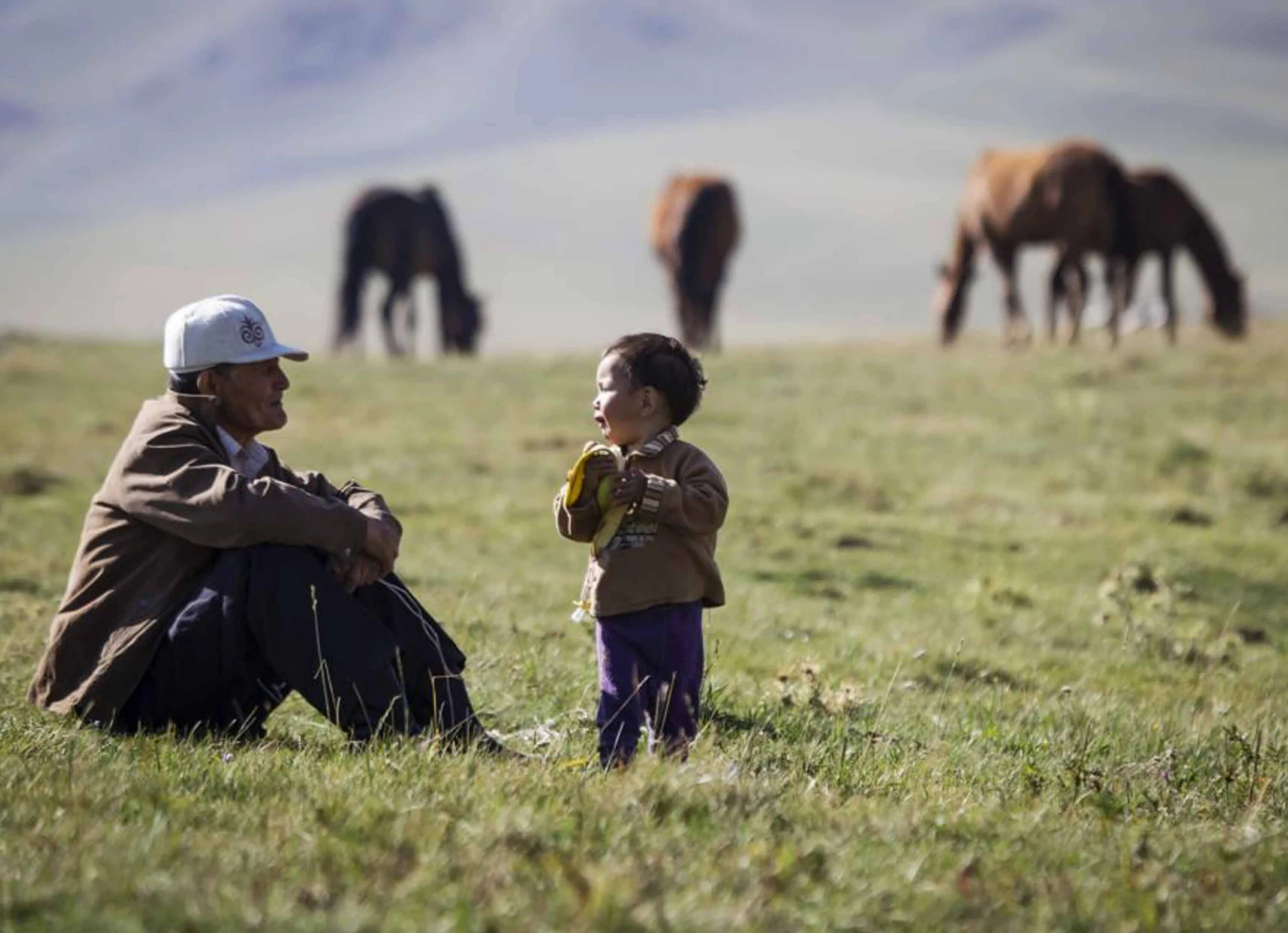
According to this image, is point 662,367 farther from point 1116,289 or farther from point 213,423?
point 1116,289

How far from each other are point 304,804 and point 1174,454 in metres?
12.7

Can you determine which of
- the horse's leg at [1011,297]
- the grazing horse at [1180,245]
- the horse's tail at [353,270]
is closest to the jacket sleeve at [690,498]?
the horse's leg at [1011,297]

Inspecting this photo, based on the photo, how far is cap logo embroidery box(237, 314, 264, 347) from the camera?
536 centimetres

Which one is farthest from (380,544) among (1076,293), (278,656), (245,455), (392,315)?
(392,315)

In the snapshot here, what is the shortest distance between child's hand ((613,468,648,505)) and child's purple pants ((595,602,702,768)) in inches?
13.9

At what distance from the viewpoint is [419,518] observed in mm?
13125

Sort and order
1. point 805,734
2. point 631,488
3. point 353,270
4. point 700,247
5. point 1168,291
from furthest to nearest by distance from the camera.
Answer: point 700,247 < point 353,270 < point 1168,291 < point 805,734 < point 631,488

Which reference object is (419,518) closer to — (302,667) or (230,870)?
(302,667)

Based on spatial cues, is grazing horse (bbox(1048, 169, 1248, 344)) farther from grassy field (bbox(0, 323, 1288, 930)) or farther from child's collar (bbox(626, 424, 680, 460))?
child's collar (bbox(626, 424, 680, 460))

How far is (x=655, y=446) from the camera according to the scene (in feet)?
17.0

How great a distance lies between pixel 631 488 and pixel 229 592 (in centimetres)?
120

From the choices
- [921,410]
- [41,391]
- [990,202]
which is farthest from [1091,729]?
[990,202]

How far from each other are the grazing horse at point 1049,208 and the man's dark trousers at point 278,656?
21.3 m

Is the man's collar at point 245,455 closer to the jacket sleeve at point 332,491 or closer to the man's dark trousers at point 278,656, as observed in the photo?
the jacket sleeve at point 332,491
